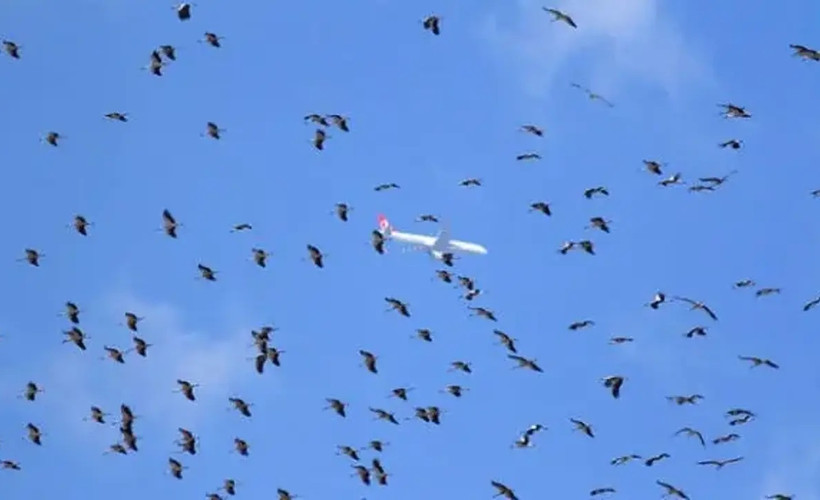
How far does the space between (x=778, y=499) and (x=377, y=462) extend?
1912 cm

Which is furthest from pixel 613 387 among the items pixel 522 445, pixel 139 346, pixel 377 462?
pixel 139 346

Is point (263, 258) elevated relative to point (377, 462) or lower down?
elevated

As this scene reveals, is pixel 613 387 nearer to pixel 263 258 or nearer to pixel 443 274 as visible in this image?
Answer: pixel 443 274

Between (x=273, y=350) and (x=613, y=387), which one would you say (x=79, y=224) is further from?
(x=613, y=387)

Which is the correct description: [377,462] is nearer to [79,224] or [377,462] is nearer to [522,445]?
[522,445]

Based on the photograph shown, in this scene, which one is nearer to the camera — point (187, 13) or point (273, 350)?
point (187, 13)

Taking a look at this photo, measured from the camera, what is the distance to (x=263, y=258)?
11375cm

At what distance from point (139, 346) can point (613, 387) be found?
22594mm

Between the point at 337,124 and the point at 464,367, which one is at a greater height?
the point at 337,124

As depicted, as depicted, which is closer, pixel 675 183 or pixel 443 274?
pixel 675 183

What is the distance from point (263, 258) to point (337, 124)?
7.83 m

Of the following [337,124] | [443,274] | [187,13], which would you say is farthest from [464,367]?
[187,13]

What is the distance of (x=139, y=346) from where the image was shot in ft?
371

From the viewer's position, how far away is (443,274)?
4459 inches
